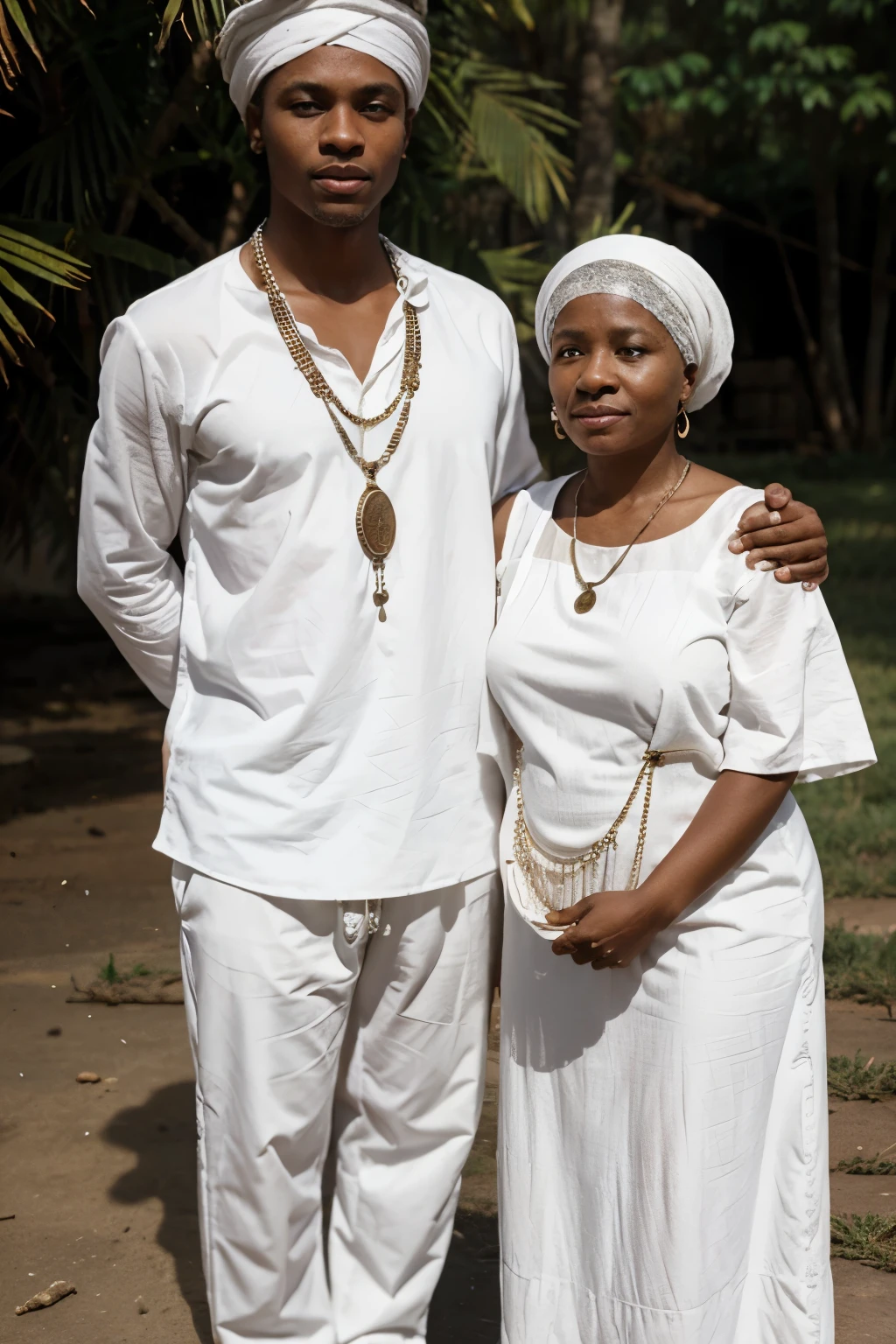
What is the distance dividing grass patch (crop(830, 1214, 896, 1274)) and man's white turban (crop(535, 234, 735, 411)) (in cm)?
195

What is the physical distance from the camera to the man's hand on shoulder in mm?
2348

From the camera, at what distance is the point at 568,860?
98.3 inches

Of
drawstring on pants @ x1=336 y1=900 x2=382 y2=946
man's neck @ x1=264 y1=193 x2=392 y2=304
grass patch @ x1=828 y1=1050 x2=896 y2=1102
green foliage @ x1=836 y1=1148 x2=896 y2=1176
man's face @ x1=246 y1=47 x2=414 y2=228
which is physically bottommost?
green foliage @ x1=836 y1=1148 x2=896 y2=1176

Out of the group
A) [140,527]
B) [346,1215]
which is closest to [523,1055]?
[346,1215]

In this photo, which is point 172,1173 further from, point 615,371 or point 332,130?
point 332,130

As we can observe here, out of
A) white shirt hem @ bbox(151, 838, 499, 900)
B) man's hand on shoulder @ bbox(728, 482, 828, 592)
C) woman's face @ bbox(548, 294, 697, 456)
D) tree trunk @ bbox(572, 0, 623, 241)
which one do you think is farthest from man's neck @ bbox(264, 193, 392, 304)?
tree trunk @ bbox(572, 0, 623, 241)

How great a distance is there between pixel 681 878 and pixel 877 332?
18.6m

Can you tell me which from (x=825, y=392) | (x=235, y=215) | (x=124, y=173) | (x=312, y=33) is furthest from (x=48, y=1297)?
(x=825, y=392)

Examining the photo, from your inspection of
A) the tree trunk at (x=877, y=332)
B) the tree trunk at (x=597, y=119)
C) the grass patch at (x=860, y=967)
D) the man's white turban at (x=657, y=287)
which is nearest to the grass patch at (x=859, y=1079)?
the grass patch at (x=860, y=967)

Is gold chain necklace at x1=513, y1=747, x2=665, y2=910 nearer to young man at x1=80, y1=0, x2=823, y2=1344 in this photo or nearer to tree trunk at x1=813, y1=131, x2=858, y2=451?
young man at x1=80, y1=0, x2=823, y2=1344

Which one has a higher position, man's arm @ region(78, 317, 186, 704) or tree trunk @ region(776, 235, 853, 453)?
tree trunk @ region(776, 235, 853, 453)

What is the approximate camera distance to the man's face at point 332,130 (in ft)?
8.23

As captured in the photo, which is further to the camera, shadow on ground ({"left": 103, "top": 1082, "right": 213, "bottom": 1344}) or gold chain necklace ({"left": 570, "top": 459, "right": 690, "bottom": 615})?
shadow on ground ({"left": 103, "top": 1082, "right": 213, "bottom": 1344})

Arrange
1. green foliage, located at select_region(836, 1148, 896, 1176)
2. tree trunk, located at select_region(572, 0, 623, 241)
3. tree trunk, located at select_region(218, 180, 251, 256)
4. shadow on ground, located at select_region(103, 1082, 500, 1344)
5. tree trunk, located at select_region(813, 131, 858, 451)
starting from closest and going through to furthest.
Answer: shadow on ground, located at select_region(103, 1082, 500, 1344) → green foliage, located at select_region(836, 1148, 896, 1176) → tree trunk, located at select_region(218, 180, 251, 256) → tree trunk, located at select_region(572, 0, 623, 241) → tree trunk, located at select_region(813, 131, 858, 451)
